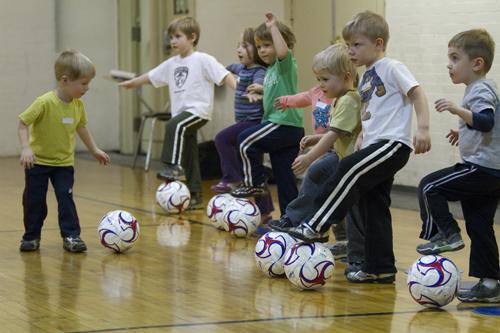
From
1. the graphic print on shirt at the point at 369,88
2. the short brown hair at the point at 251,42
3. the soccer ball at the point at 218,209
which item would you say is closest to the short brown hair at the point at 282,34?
the short brown hair at the point at 251,42

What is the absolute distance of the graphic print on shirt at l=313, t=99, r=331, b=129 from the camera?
259 inches

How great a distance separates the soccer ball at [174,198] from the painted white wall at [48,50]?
6.28 m

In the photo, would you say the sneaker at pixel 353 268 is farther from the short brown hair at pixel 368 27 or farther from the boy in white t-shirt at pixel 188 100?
the boy in white t-shirt at pixel 188 100

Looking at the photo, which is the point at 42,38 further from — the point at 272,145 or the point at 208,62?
the point at 272,145

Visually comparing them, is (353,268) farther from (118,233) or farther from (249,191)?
(249,191)

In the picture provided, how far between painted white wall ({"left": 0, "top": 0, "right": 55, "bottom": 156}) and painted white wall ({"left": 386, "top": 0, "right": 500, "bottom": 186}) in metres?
5.84

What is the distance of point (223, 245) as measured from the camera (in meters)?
6.99

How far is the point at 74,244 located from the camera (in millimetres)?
6625

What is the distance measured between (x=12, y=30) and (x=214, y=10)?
3264 millimetres

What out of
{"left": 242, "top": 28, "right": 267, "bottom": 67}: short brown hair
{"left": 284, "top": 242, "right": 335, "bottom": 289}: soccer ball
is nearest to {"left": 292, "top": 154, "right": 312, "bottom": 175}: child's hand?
{"left": 284, "top": 242, "right": 335, "bottom": 289}: soccer ball

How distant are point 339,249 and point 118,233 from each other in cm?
145

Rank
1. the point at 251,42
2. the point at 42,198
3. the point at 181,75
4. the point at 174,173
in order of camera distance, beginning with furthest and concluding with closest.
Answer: the point at 181,75 → the point at 174,173 → the point at 251,42 → the point at 42,198

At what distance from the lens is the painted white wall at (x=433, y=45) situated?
376 inches

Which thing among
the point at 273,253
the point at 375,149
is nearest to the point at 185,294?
the point at 273,253
